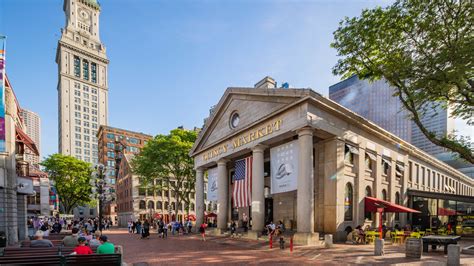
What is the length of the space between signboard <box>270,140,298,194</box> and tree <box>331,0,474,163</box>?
6.25m

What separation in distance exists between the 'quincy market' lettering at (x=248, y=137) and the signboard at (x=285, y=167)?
1538 mm

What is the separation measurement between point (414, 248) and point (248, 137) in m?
14.5

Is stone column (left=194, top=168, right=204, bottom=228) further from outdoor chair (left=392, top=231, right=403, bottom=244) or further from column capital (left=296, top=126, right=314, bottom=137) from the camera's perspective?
outdoor chair (left=392, top=231, right=403, bottom=244)

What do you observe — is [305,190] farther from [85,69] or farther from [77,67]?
[85,69]

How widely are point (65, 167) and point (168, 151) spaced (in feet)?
104

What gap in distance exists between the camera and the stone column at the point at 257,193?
74.0ft

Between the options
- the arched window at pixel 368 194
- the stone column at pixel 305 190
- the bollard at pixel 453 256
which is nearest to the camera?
the bollard at pixel 453 256

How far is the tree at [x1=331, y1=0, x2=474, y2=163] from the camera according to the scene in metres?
13.6

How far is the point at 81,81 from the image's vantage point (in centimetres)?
12331

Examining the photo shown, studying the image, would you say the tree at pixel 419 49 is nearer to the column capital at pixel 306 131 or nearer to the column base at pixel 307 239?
the column capital at pixel 306 131

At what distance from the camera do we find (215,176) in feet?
104

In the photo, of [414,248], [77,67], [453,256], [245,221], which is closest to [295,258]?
[414,248]

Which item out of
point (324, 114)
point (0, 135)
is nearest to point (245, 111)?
point (324, 114)

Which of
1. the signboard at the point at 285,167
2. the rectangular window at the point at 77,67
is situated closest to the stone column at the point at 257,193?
the signboard at the point at 285,167
